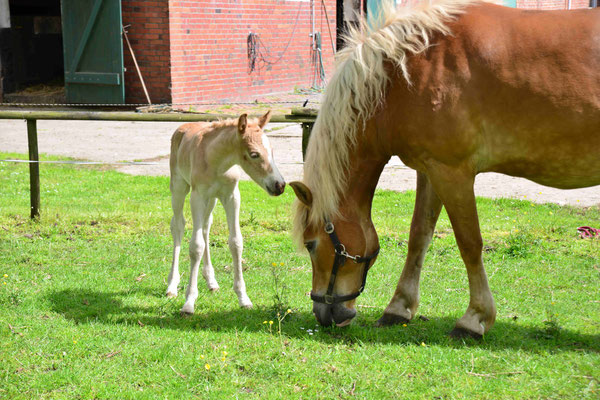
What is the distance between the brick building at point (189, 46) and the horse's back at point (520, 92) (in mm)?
10624

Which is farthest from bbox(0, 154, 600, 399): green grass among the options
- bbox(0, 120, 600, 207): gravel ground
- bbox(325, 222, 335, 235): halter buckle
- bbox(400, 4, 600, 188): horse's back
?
bbox(400, 4, 600, 188): horse's back

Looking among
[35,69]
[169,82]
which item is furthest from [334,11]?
[35,69]

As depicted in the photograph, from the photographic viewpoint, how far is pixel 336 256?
13.4 ft

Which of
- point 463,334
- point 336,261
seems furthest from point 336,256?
point 463,334

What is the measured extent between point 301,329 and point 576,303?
2.10 metres

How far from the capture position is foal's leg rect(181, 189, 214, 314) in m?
4.65

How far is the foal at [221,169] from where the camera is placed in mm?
4449

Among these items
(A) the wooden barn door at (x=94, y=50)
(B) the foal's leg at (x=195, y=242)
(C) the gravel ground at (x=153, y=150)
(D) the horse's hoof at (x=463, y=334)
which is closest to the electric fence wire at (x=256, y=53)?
(C) the gravel ground at (x=153, y=150)

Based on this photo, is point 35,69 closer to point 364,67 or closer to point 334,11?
point 334,11

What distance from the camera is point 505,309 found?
4789mm

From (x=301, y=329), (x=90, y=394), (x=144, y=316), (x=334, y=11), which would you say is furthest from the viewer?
(x=334, y=11)

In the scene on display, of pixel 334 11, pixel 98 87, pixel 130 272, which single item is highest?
pixel 334 11

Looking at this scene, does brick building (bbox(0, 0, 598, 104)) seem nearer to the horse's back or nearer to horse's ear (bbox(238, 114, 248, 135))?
horse's ear (bbox(238, 114, 248, 135))

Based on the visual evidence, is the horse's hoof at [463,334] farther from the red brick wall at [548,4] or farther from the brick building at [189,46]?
the red brick wall at [548,4]
